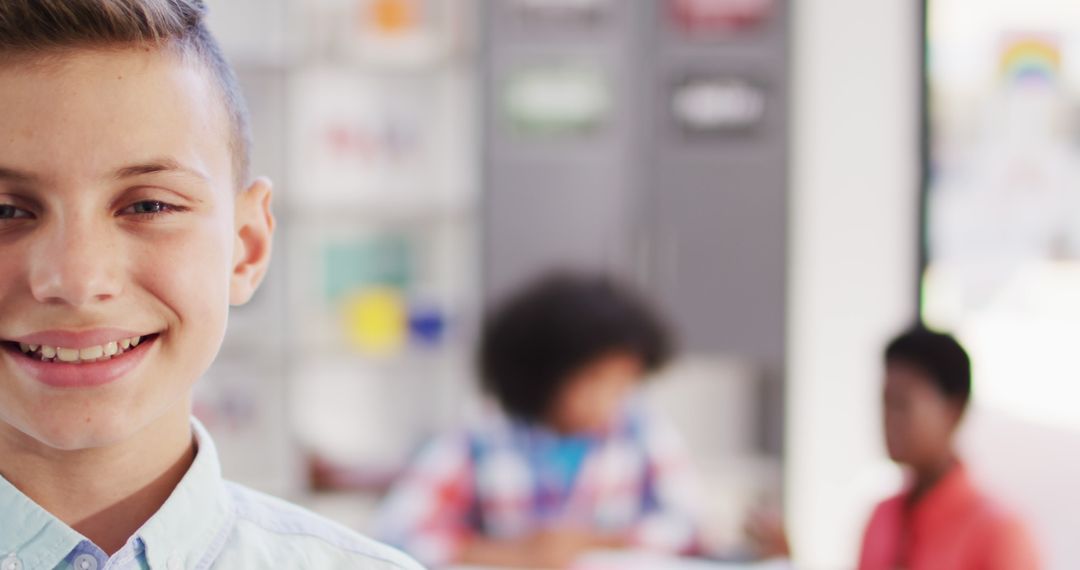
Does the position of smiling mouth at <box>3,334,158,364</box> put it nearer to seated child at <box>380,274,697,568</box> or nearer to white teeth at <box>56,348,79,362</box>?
white teeth at <box>56,348,79,362</box>

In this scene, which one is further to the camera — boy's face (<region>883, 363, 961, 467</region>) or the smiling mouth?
boy's face (<region>883, 363, 961, 467</region>)

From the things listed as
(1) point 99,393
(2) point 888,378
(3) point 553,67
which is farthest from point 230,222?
(3) point 553,67

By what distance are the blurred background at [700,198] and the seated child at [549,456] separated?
3.50ft

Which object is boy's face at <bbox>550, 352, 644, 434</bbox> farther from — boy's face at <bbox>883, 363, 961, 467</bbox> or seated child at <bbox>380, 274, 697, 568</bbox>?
boy's face at <bbox>883, 363, 961, 467</bbox>

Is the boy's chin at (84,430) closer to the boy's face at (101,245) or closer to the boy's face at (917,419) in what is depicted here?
the boy's face at (101,245)

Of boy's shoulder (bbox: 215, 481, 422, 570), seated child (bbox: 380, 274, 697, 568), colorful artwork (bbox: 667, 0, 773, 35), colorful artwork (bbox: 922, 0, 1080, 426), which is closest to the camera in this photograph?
boy's shoulder (bbox: 215, 481, 422, 570)

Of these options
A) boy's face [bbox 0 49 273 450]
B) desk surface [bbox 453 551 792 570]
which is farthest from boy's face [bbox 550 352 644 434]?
boy's face [bbox 0 49 273 450]

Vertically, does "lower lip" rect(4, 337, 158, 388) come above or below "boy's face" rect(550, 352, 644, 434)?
above

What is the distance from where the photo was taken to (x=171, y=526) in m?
0.67

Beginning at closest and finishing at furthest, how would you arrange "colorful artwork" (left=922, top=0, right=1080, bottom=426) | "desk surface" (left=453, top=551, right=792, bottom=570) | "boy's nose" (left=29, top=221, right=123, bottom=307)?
"boy's nose" (left=29, top=221, right=123, bottom=307) < "desk surface" (left=453, top=551, right=792, bottom=570) < "colorful artwork" (left=922, top=0, right=1080, bottom=426)

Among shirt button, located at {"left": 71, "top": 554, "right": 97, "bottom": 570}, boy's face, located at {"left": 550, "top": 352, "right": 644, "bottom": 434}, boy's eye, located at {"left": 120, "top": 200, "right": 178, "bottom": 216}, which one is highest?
boy's eye, located at {"left": 120, "top": 200, "right": 178, "bottom": 216}

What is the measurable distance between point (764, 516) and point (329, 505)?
1.90 metres

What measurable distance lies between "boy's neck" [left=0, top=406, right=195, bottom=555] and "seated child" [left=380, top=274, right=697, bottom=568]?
140 centimetres

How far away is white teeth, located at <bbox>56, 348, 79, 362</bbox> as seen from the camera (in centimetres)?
59
